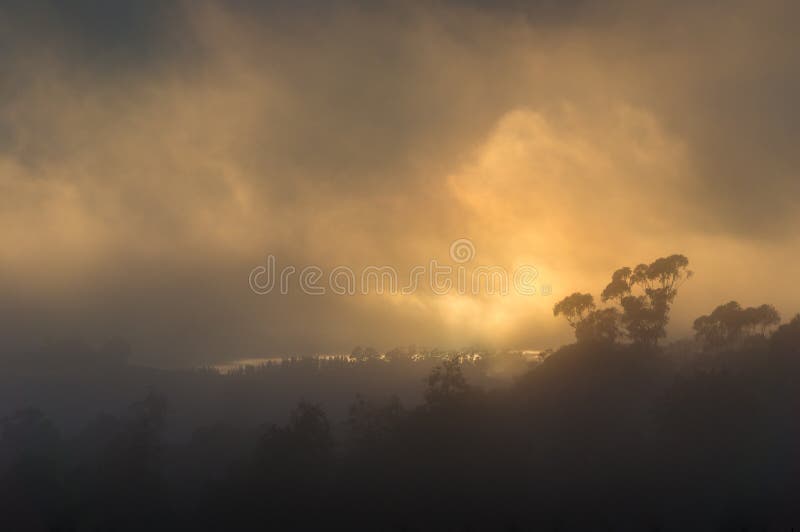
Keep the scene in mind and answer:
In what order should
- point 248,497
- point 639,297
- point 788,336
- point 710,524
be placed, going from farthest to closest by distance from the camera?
point 639,297
point 788,336
point 248,497
point 710,524

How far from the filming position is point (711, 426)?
129 m

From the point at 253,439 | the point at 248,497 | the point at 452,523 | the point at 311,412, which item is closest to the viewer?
the point at 452,523

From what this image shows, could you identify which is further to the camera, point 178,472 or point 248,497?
point 178,472

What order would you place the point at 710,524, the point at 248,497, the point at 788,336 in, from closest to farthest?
the point at 710,524
the point at 248,497
the point at 788,336

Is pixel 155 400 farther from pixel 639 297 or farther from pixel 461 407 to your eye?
pixel 639 297

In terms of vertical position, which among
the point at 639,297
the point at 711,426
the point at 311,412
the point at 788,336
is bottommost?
the point at 711,426

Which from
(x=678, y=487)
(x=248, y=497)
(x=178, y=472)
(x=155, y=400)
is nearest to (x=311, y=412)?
(x=248, y=497)

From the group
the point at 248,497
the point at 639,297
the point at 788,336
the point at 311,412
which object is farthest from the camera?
the point at 639,297

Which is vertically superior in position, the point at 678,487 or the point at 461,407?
the point at 461,407

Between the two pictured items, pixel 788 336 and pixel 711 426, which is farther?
pixel 788 336

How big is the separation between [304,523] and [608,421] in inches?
2831

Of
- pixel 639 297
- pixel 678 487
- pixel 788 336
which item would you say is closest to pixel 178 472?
pixel 678 487

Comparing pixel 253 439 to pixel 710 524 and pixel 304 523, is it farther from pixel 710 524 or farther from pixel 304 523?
pixel 710 524

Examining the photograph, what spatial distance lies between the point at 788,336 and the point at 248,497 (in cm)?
13378
